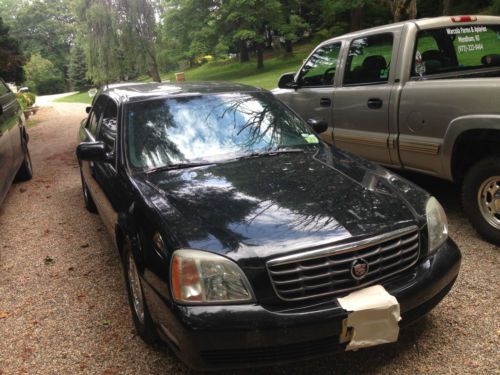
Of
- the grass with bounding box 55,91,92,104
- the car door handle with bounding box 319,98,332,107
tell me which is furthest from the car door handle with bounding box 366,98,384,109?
the grass with bounding box 55,91,92,104

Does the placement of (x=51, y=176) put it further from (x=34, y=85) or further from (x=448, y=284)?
(x=34, y=85)

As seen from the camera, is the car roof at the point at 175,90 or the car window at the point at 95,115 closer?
the car roof at the point at 175,90

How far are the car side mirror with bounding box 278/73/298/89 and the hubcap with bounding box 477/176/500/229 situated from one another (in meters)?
2.94

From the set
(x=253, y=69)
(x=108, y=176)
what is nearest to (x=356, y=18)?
(x=253, y=69)

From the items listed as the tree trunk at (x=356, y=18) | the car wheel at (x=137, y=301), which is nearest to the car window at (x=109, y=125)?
the car wheel at (x=137, y=301)

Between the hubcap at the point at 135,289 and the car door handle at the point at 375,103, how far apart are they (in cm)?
301

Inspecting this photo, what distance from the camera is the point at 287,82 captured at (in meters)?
6.57

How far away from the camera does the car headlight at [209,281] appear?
2.33 metres

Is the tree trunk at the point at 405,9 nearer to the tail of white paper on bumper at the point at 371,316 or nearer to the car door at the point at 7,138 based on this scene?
the car door at the point at 7,138

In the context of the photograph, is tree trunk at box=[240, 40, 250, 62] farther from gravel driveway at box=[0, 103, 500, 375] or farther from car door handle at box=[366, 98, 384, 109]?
car door handle at box=[366, 98, 384, 109]

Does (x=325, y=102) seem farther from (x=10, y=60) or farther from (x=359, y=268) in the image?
(x=10, y=60)

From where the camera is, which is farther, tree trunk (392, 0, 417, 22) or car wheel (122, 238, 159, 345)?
tree trunk (392, 0, 417, 22)

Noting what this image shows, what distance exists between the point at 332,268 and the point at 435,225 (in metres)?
0.83

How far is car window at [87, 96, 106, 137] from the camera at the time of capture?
4.86 meters
